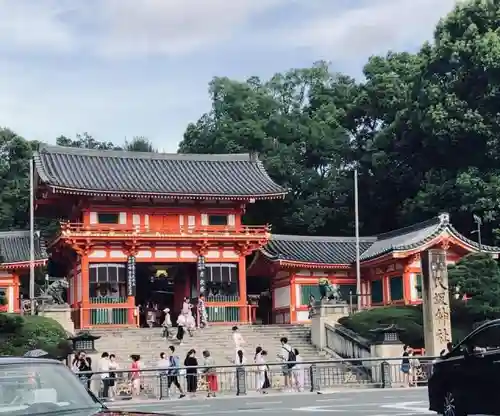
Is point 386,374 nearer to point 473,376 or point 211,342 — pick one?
point 211,342

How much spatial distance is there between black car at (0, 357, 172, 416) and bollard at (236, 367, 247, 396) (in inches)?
652

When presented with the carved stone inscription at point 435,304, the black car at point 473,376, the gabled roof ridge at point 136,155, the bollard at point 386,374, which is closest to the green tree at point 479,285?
the carved stone inscription at point 435,304

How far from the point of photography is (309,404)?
62.3 feet

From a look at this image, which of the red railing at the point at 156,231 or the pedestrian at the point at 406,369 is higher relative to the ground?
the red railing at the point at 156,231

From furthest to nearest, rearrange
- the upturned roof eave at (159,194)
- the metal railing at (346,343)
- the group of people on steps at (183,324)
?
the upturned roof eave at (159,194) < the group of people on steps at (183,324) < the metal railing at (346,343)

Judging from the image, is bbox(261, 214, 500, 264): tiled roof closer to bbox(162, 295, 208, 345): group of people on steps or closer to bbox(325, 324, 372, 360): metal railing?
bbox(162, 295, 208, 345): group of people on steps

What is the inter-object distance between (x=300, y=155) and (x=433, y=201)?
1218 centimetres

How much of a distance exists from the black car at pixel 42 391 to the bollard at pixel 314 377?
56.6 feet

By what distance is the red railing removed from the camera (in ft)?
134

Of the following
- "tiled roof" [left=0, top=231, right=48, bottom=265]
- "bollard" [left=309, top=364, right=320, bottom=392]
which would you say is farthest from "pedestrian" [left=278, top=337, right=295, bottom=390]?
"tiled roof" [left=0, top=231, right=48, bottom=265]

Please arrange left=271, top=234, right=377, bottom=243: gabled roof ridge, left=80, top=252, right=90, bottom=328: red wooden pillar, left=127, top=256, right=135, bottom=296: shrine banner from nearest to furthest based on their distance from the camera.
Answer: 1. left=80, top=252, right=90, bottom=328: red wooden pillar
2. left=127, top=256, right=135, bottom=296: shrine banner
3. left=271, top=234, right=377, bottom=243: gabled roof ridge

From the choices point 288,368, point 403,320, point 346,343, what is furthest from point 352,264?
point 288,368

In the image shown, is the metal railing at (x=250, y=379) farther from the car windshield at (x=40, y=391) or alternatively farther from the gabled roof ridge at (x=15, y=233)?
the gabled roof ridge at (x=15, y=233)

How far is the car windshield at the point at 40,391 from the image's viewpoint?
7.03m
